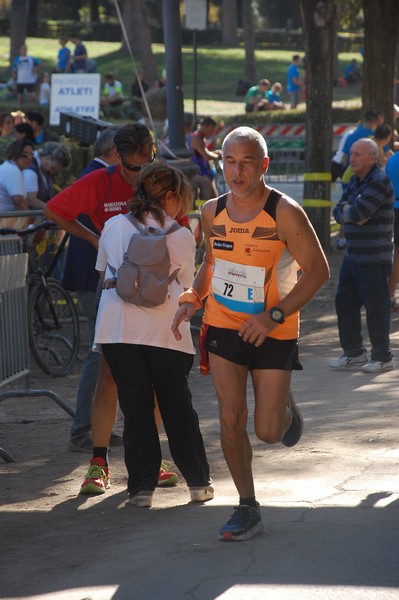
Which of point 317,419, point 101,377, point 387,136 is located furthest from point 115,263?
point 387,136

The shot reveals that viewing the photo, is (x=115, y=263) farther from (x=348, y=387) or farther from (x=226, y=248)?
(x=348, y=387)

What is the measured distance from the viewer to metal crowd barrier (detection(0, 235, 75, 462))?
808 cm

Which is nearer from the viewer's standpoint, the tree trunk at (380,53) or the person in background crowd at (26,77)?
the tree trunk at (380,53)

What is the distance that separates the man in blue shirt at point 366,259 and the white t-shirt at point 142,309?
411 cm

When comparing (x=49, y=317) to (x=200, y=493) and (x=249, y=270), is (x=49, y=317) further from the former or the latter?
(x=249, y=270)

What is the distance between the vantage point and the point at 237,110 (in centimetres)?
4772

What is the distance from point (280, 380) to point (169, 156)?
329 inches

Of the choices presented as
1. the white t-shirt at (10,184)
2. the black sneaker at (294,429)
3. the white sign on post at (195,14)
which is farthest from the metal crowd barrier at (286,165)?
the black sneaker at (294,429)

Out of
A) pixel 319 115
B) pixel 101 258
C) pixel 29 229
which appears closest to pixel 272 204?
pixel 101 258


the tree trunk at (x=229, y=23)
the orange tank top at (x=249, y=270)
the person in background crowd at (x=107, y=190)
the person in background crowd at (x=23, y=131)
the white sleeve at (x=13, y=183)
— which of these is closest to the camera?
the orange tank top at (x=249, y=270)

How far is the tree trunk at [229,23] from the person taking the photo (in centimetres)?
6788

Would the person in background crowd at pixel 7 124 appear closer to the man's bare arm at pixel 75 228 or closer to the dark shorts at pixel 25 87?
the man's bare arm at pixel 75 228

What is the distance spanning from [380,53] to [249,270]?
14.2 metres

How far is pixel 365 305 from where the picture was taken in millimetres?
10812
